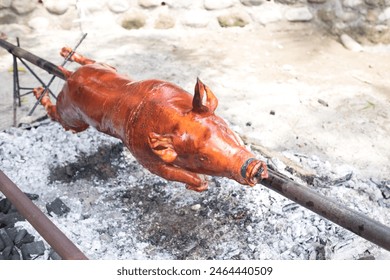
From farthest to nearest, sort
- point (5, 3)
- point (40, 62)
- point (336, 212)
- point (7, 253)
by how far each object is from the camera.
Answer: point (5, 3) → point (40, 62) → point (7, 253) → point (336, 212)

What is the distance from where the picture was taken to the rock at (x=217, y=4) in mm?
6807

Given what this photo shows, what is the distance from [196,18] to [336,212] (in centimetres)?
556

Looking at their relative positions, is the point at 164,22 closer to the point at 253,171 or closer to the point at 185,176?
the point at 185,176

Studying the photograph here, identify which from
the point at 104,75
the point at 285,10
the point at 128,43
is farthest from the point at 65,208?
the point at 285,10

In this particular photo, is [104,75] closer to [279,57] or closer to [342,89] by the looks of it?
[342,89]

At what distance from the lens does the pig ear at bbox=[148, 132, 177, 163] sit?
6.73 feet

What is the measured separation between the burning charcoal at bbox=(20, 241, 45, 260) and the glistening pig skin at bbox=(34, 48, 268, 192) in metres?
0.79

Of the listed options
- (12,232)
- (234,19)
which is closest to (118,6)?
(234,19)

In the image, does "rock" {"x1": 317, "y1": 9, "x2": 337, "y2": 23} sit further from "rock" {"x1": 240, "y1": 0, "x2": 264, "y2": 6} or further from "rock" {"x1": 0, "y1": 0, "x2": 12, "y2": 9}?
"rock" {"x1": 0, "y1": 0, "x2": 12, "y2": 9}

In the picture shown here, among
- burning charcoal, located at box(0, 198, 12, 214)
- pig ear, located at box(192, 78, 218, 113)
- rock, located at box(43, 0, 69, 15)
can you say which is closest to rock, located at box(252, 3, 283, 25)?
rock, located at box(43, 0, 69, 15)

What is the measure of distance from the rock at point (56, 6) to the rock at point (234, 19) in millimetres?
2295

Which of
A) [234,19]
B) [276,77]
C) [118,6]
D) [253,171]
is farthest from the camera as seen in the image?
[234,19]

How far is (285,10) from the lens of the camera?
22.6ft

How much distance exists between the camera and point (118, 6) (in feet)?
22.0
